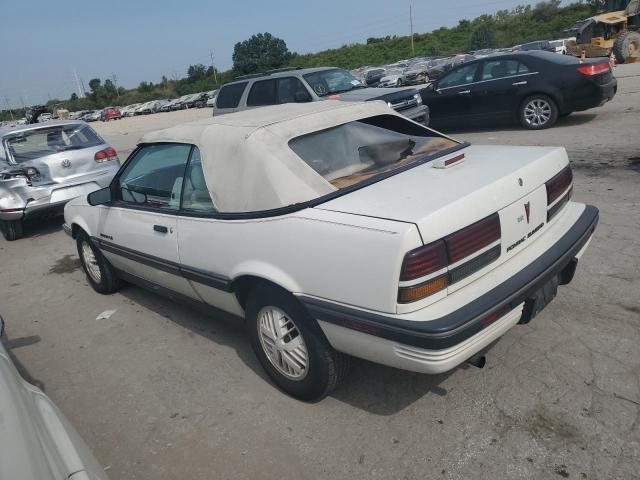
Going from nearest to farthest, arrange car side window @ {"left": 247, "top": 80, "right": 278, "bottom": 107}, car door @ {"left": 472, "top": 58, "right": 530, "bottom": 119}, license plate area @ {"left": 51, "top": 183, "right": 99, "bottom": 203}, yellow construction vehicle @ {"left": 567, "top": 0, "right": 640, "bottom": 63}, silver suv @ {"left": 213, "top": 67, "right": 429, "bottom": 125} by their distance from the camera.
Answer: license plate area @ {"left": 51, "top": 183, "right": 99, "bottom": 203}, car door @ {"left": 472, "top": 58, "right": 530, "bottom": 119}, silver suv @ {"left": 213, "top": 67, "right": 429, "bottom": 125}, car side window @ {"left": 247, "top": 80, "right": 278, "bottom": 107}, yellow construction vehicle @ {"left": 567, "top": 0, "right": 640, "bottom": 63}

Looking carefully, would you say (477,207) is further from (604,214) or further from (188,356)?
(604,214)

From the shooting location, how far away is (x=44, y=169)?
7512 mm

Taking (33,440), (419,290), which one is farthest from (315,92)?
(33,440)

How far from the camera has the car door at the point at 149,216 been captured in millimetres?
3607

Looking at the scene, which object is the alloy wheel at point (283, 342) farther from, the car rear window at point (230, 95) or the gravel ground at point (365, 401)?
the car rear window at point (230, 95)

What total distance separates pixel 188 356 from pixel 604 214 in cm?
419

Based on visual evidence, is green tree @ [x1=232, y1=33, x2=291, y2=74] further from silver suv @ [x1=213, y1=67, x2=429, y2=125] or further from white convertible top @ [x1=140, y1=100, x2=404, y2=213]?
white convertible top @ [x1=140, y1=100, x2=404, y2=213]

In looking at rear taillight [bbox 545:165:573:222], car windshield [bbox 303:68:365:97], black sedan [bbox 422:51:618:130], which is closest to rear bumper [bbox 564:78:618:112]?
black sedan [bbox 422:51:618:130]

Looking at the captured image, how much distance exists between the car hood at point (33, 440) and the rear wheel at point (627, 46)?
24.8m

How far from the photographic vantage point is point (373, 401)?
2.97 metres

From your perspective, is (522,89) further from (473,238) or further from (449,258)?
(449,258)

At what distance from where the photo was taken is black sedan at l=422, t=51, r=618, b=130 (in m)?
9.24

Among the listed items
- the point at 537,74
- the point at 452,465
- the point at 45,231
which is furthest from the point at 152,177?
the point at 537,74

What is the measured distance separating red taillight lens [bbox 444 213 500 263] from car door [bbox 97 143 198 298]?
192 centimetres
